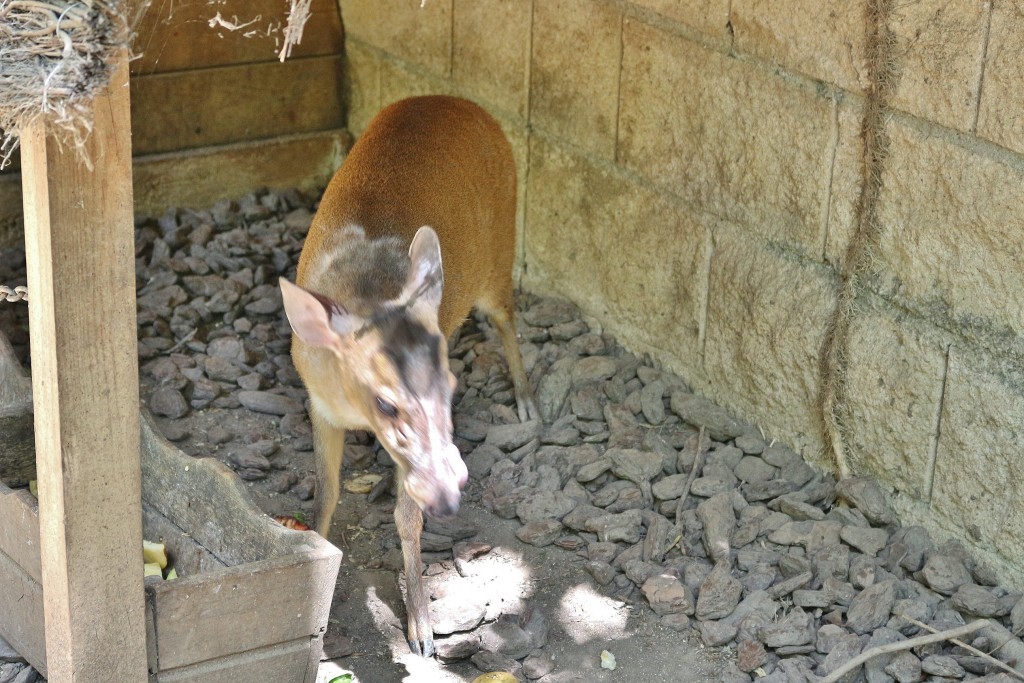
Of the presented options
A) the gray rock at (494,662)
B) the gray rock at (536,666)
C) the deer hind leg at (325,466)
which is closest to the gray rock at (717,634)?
the gray rock at (536,666)

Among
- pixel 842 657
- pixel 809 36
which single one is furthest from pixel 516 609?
pixel 809 36

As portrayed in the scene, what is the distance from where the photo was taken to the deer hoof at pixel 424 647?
161 inches

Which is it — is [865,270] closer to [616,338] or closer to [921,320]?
[921,320]

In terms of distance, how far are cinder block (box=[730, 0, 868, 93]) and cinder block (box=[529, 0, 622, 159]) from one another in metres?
0.72

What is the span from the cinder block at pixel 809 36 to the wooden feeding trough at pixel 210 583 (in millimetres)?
2172

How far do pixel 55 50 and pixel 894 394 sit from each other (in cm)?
284

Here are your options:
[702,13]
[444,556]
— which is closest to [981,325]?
[702,13]

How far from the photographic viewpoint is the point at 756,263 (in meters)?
4.74

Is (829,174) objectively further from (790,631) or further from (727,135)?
(790,631)

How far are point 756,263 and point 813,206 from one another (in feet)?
1.10

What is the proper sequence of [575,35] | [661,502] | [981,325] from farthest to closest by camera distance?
[575,35] < [661,502] < [981,325]

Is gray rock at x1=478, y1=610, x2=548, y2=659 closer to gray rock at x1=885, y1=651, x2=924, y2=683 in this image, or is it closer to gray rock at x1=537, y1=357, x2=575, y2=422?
gray rock at x1=885, y1=651, x2=924, y2=683

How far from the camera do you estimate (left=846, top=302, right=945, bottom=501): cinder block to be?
4180 millimetres

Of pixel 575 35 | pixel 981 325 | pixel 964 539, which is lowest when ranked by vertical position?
pixel 964 539
